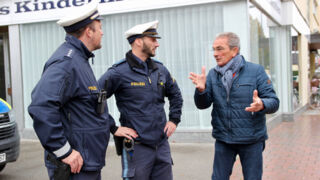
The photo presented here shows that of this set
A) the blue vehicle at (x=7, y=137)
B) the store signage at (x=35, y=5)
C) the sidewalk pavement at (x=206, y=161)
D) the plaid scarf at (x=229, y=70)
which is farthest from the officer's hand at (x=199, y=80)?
the store signage at (x=35, y=5)

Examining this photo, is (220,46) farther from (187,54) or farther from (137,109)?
(187,54)

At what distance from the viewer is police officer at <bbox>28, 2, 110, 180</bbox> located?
7.43 ft

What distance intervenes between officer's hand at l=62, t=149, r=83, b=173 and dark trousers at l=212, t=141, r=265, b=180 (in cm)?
150

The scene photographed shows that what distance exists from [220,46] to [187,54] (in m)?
4.78

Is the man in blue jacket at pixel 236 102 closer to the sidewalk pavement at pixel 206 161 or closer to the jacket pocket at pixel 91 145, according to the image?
the jacket pocket at pixel 91 145

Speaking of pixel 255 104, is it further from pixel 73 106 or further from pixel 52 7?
pixel 52 7

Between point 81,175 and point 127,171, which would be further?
point 127,171

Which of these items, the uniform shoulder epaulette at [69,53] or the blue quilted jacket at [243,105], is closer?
the uniform shoulder epaulette at [69,53]

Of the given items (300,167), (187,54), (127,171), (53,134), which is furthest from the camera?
(187,54)

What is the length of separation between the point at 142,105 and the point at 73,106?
0.94 m

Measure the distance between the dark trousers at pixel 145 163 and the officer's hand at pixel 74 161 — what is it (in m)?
0.92

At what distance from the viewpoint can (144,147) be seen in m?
3.29

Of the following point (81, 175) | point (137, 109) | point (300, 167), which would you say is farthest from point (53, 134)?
point (300, 167)

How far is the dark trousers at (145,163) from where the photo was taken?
3.24 m
